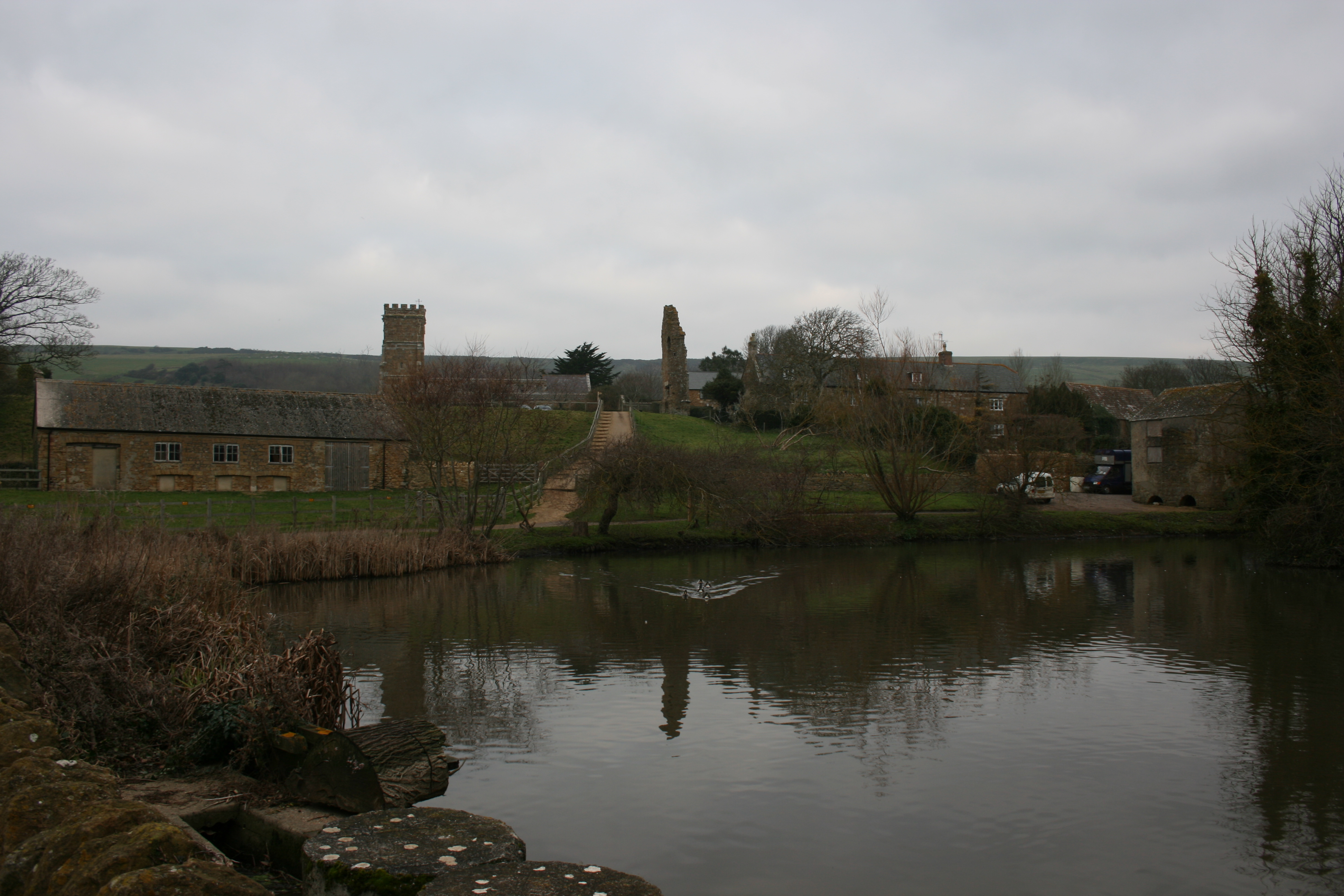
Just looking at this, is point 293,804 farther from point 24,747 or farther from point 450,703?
point 450,703

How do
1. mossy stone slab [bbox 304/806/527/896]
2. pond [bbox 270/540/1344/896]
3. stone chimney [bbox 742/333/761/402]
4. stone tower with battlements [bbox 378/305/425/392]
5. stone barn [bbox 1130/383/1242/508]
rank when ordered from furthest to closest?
stone chimney [bbox 742/333/761/402], stone tower with battlements [bbox 378/305/425/392], stone barn [bbox 1130/383/1242/508], pond [bbox 270/540/1344/896], mossy stone slab [bbox 304/806/527/896]

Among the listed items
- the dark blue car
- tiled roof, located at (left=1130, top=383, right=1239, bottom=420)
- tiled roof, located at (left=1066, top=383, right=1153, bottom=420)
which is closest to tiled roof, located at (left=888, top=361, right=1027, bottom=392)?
tiled roof, located at (left=1066, top=383, right=1153, bottom=420)

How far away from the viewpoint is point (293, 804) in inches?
249

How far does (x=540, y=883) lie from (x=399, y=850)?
104 centimetres

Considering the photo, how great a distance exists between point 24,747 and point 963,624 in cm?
1342

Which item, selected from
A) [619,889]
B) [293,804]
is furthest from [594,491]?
[619,889]

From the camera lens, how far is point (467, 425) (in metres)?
25.3

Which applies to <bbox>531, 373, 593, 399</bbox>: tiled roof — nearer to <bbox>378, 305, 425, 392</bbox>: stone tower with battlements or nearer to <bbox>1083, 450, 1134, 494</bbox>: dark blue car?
<bbox>378, 305, 425, 392</bbox>: stone tower with battlements

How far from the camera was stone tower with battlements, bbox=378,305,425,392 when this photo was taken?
4603 cm

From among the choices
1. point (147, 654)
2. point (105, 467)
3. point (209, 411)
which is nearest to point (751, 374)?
point (209, 411)

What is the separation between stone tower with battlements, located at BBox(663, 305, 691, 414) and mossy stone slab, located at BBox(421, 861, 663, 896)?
57.4 meters

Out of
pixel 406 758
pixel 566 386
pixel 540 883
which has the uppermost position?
pixel 566 386

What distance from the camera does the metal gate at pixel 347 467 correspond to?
125 feet

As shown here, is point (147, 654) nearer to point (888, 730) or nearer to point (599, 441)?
point (888, 730)
